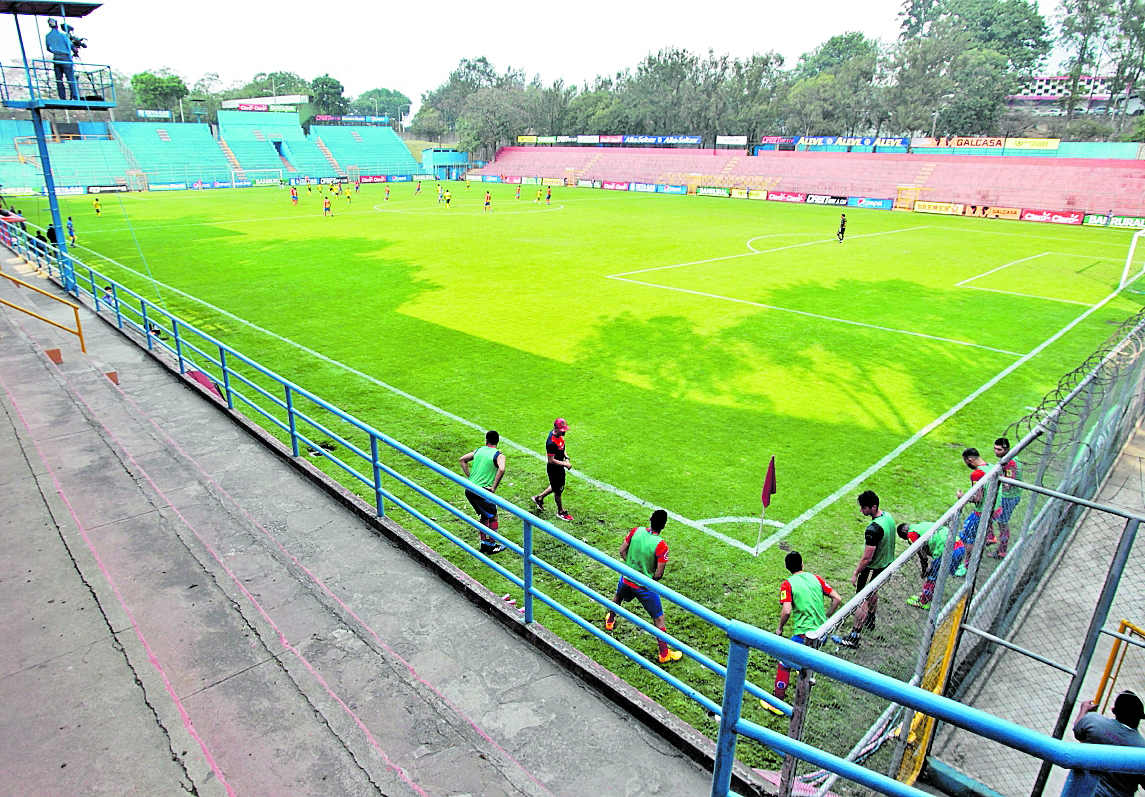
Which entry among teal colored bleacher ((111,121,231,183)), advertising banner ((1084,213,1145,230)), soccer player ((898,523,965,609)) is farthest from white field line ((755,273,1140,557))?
teal colored bleacher ((111,121,231,183))

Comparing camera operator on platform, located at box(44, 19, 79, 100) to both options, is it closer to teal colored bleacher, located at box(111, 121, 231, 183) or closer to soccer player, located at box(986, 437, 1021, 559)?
soccer player, located at box(986, 437, 1021, 559)

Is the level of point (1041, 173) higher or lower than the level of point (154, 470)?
higher

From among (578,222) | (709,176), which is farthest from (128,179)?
(709,176)

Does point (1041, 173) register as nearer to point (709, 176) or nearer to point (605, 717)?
point (709, 176)

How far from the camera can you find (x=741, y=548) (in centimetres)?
915

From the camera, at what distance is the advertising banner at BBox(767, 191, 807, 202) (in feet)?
217

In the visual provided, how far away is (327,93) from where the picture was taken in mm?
141375

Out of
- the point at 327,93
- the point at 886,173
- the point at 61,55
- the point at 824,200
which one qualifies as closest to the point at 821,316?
the point at 61,55

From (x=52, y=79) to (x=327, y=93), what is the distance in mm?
140002

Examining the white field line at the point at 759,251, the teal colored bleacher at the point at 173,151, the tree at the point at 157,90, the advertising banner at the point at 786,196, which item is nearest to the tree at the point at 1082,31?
the advertising banner at the point at 786,196

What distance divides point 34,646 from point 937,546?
27.4 feet

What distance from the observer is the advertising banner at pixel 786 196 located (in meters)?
66.2

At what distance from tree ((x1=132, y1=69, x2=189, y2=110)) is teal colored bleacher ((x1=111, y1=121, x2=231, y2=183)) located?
37224 mm

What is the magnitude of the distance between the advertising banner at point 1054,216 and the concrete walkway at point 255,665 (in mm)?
59262
